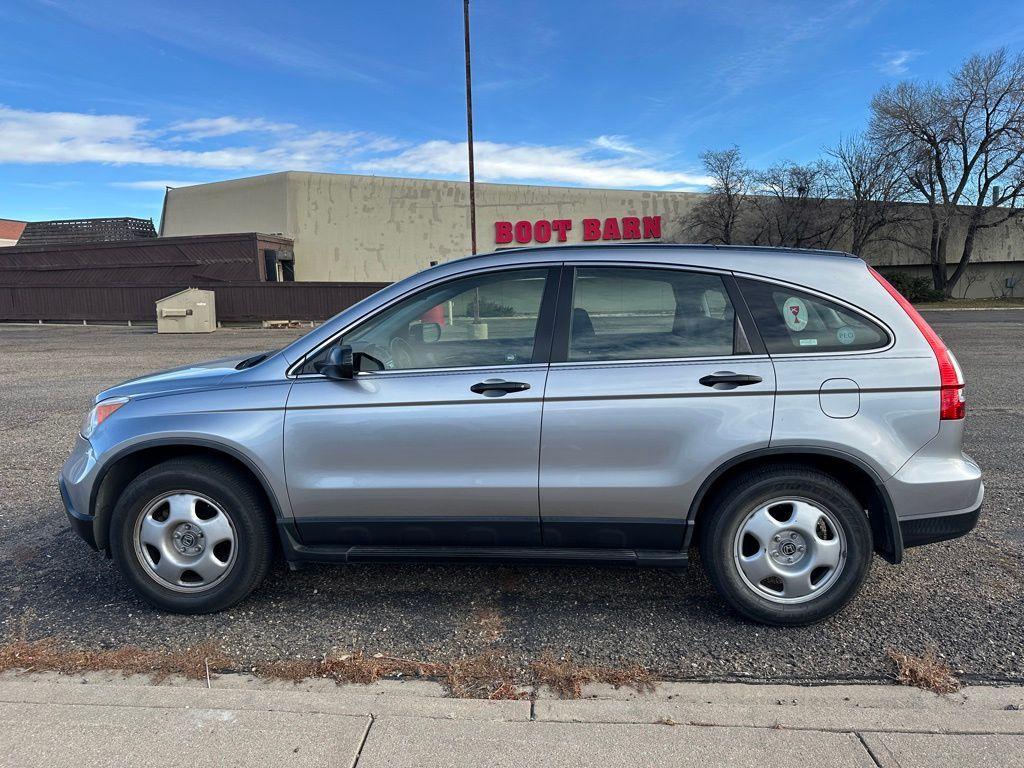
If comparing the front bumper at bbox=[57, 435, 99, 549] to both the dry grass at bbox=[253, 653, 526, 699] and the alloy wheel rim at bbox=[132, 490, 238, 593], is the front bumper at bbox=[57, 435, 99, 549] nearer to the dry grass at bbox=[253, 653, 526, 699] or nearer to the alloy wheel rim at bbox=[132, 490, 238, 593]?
the alloy wheel rim at bbox=[132, 490, 238, 593]

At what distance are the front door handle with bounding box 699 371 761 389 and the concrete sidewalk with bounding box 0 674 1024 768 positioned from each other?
1262 mm

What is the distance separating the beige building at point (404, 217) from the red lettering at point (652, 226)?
0.18ft

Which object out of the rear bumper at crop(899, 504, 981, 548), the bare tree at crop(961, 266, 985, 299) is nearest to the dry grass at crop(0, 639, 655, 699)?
the rear bumper at crop(899, 504, 981, 548)

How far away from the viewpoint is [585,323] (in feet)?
11.0

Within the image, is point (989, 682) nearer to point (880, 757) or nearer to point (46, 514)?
point (880, 757)

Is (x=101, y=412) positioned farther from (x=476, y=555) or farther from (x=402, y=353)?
(x=476, y=555)

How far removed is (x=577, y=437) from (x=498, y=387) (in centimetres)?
43

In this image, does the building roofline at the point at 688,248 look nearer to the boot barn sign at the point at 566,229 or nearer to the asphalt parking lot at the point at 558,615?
the asphalt parking lot at the point at 558,615

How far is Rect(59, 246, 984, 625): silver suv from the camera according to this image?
3.13m

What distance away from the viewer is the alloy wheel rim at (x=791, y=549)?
3180 mm

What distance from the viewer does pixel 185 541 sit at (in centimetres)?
343

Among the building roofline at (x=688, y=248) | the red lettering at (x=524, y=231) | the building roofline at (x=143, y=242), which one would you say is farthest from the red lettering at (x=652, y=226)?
the building roofline at (x=688, y=248)

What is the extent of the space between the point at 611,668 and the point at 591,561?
1.59 feet

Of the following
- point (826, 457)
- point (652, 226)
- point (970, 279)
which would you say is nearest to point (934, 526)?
point (826, 457)
